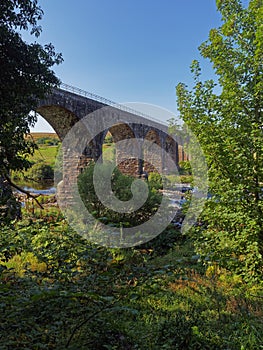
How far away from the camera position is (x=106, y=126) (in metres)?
18.8

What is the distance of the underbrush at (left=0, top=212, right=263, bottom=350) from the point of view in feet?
7.77

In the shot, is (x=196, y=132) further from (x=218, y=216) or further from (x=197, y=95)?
(x=218, y=216)

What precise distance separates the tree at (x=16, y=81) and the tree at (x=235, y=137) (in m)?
2.51

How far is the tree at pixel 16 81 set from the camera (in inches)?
118

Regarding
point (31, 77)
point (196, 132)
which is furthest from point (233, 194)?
point (31, 77)

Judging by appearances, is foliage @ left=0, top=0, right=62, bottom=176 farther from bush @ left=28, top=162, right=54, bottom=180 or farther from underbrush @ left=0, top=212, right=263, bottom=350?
bush @ left=28, top=162, right=54, bottom=180

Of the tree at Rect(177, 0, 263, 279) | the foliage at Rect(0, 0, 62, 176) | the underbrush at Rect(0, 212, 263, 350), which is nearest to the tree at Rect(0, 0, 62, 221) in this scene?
the foliage at Rect(0, 0, 62, 176)

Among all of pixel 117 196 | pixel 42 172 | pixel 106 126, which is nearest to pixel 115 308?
pixel 117 196

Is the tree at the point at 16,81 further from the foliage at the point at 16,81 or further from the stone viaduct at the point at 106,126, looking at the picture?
the stone viaduct at the point at 106,126

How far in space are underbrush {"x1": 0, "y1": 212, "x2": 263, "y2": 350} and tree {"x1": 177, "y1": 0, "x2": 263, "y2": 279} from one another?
73cm

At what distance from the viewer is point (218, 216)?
396 cm

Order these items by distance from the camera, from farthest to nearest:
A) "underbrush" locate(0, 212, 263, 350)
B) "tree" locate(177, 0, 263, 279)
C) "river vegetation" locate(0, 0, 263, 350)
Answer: "tree" locate(177, 0, 263, 279), "river vegetation" locate(0, 0, 263, 350), "underbrush" locate(0, 212, 263, 350)

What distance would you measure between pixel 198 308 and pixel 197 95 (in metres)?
3.35

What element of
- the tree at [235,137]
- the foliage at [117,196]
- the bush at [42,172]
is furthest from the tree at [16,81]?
the bush at [42,172]
